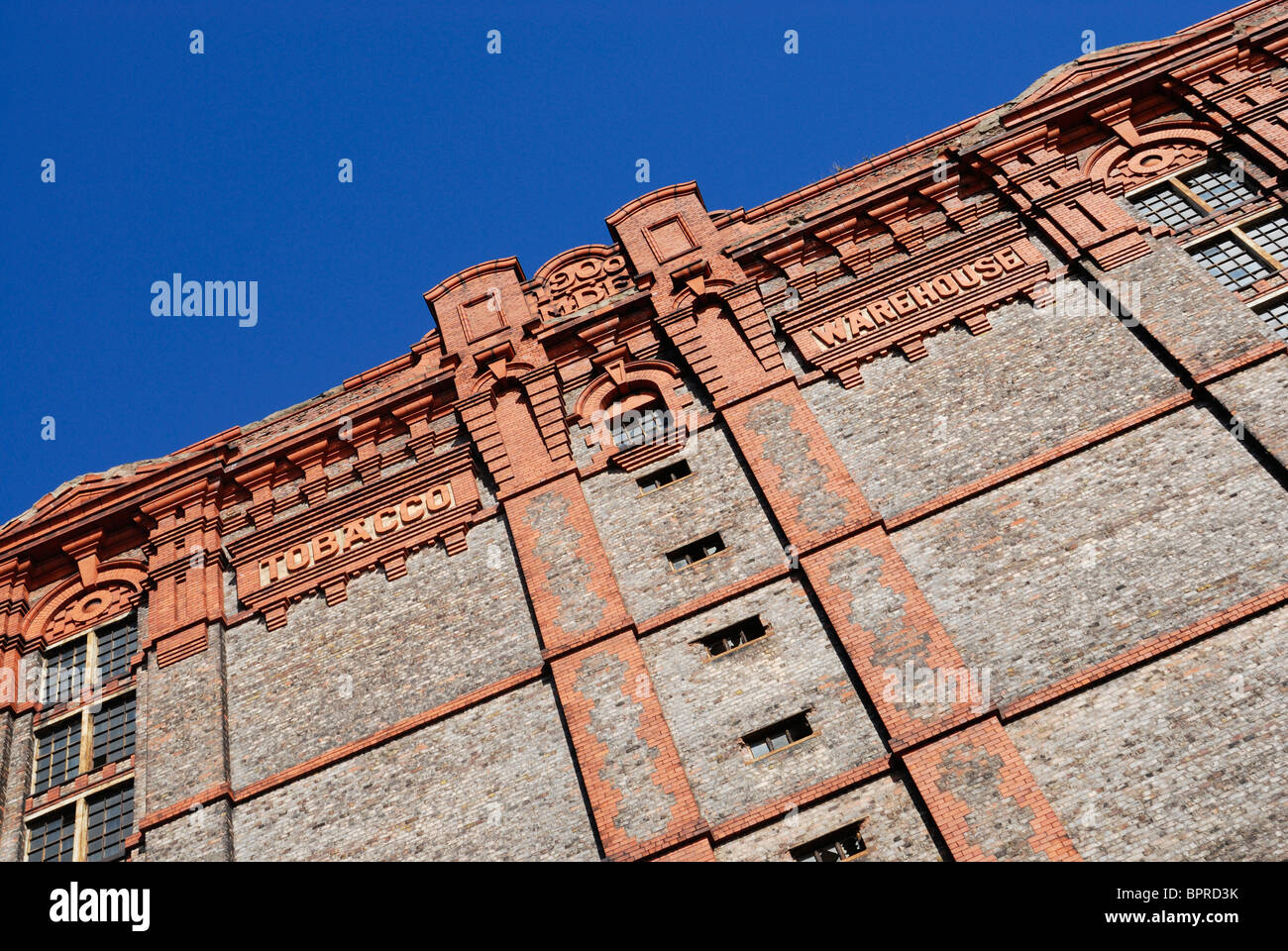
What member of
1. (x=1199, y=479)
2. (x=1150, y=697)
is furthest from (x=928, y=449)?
(x=1150, y=697)

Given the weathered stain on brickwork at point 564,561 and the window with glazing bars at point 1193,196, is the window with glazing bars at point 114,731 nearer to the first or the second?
the weathered stain on brickwork at point 564,561

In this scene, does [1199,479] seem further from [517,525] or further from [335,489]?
[335,489]

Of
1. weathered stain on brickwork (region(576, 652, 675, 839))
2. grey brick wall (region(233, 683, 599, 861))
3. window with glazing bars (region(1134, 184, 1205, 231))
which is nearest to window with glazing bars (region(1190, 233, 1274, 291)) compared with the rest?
window with glazing bars (region(1134, 184, 1205, 231))

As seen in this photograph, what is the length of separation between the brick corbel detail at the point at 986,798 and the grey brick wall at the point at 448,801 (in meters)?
5.30

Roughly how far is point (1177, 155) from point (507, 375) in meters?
15.0

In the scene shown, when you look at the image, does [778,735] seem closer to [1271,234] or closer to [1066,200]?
[1066,200]

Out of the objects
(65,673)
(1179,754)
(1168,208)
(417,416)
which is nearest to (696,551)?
(417,416)

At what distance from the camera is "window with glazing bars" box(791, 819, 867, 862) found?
20.2 meters

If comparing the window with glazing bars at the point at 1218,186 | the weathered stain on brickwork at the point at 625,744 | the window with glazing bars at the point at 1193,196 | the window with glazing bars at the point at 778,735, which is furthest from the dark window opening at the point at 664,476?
the window with glazing bars at the point at 1218,186

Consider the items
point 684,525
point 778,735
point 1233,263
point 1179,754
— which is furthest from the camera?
point 1233,263

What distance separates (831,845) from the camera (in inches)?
801

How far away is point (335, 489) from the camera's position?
28641 millimetres

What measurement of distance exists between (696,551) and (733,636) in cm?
218
